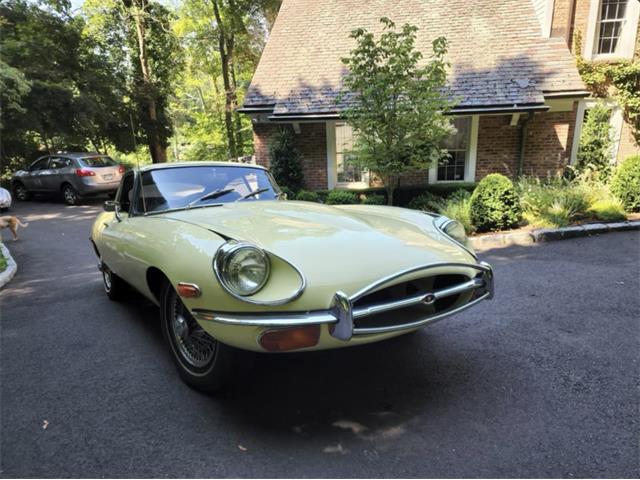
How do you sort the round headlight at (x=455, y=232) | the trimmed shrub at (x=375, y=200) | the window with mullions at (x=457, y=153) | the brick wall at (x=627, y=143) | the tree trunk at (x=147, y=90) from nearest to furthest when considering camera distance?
the round headlight at (x=455, y=232)
the trimmed shrub at (x=375, y=200)
the window with mullions at (x=457, y=153)
the brick wall at (x=627, y=143)
the tree trunk at (x=147, y=90)

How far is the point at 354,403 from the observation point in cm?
238

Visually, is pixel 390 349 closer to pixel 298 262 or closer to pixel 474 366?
pixel 474 366

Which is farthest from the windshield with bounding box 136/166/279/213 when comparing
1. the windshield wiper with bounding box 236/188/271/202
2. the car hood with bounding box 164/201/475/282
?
the car hood with bounding box 164/201/475/282

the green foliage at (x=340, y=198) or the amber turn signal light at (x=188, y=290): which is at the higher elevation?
the amber turn signal light at (x=188, y=290)

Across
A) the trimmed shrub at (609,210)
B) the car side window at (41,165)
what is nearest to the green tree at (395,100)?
the trimmed shrub at (609,210)

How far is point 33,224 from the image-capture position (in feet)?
32.1

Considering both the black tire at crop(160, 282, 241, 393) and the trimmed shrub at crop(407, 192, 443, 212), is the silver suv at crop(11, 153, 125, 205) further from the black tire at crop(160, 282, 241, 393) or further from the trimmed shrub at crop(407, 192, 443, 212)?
the black tire at crop(160, 282, 241, 393)

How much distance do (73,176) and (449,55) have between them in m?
11.6

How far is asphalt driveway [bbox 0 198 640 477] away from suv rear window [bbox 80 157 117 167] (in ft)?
31.4

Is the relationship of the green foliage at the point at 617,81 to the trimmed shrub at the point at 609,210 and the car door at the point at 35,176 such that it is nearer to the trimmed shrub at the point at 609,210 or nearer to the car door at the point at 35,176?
the trimmed shrub at the point at 609,210

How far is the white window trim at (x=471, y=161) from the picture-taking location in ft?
33.3

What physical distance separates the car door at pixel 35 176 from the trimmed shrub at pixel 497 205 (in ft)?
44.2

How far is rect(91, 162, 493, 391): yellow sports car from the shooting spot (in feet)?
6.34

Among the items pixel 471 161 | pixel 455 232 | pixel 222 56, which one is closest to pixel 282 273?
pixel 455 232
